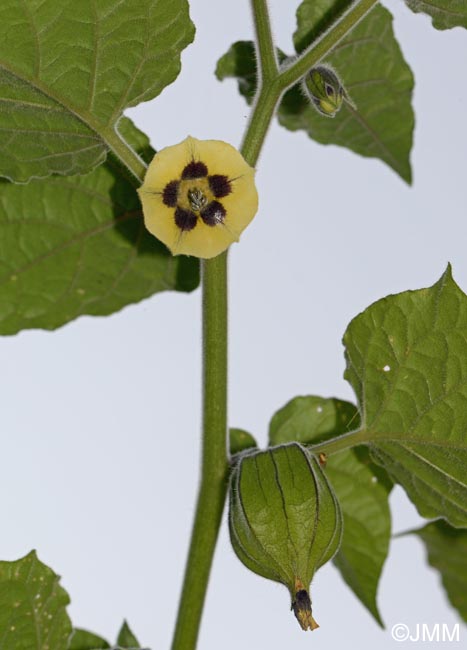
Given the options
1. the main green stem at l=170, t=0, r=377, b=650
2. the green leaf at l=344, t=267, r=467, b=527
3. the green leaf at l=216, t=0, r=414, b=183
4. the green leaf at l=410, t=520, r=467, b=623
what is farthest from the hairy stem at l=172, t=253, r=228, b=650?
the green leaf at l=410, t=520, r=467, b=623

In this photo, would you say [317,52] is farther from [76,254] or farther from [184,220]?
[76,254]

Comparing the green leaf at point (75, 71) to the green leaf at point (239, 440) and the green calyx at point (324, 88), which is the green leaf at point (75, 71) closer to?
the green calyx at point (324, 88)

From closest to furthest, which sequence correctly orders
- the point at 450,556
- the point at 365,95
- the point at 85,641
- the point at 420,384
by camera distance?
the point at 420,384, the point at 85,641, the point at 365,95, the point at 450,556

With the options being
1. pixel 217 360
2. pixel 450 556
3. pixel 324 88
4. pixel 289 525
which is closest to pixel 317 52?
pixel 324 88

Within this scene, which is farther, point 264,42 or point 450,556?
point 450,556

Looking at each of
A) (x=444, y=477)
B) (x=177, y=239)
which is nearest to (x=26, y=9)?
(x=177, y=239)

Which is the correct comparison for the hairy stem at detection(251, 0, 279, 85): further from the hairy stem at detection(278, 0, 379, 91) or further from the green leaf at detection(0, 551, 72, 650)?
the green leaf at detection(0, 551, 72, 650)

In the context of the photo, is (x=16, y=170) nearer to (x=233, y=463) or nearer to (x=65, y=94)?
(x=65, y=94)
